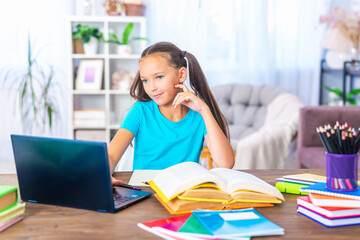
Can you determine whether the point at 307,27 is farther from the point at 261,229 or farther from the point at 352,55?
the point at 261,229

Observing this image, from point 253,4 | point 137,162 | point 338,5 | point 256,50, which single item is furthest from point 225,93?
point 137,162

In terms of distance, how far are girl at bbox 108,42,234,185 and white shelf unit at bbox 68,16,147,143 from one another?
2.12 m

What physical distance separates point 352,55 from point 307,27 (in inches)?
20.8

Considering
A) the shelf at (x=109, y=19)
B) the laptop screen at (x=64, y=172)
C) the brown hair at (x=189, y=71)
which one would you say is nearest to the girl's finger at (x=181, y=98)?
the brown hair at (x=189, y=71)

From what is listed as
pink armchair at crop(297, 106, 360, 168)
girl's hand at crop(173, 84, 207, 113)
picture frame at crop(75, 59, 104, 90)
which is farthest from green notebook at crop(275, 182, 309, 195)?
picture frame at crop(75, 59, 104, 90)

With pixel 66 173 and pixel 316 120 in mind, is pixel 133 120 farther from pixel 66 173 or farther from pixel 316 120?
pixel 316 120

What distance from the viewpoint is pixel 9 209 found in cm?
89

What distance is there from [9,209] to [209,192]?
1.43 ft

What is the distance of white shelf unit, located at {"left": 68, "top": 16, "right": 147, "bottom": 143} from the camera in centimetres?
374

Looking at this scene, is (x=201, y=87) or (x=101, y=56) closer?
(x=201, y=87)

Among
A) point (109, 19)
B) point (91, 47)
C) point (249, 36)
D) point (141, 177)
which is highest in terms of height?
point (109, 19)

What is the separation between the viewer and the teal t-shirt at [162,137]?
165cm

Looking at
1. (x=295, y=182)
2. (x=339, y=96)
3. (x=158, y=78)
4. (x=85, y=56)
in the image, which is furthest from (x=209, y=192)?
(x=339, y=96)

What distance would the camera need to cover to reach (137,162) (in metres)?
1.67
